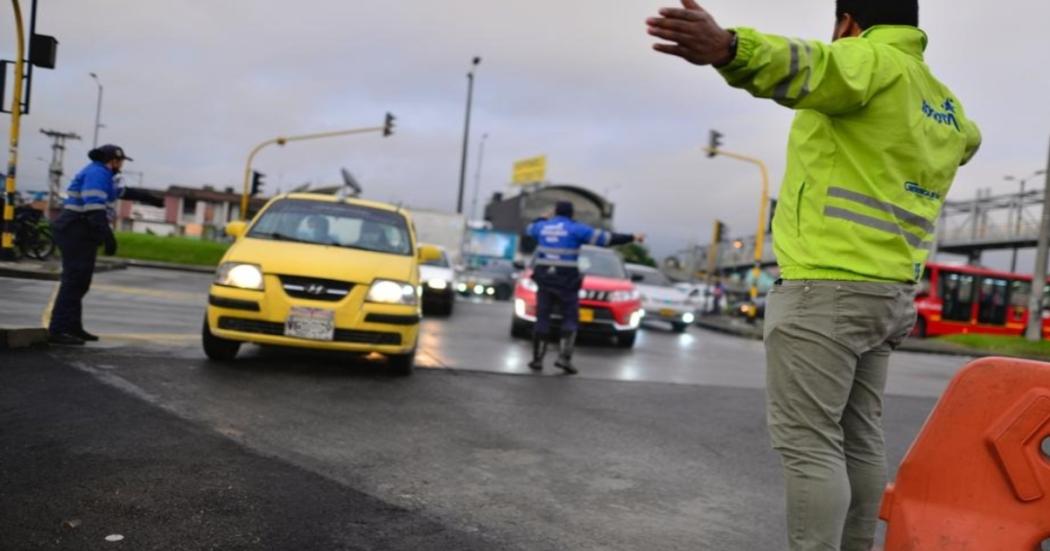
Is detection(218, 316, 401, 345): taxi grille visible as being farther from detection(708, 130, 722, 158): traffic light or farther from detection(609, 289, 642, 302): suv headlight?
detection(708, 130, 722, 158): traffic light

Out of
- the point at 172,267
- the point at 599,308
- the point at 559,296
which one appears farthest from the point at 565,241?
the point at 172,267

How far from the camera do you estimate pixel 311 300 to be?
659 centimetres

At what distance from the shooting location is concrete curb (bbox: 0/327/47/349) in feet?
21.1

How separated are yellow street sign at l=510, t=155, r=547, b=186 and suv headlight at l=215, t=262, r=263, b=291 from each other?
70931 mm

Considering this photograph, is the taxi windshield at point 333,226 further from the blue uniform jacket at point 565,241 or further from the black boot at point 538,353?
the black boot at point 538,353

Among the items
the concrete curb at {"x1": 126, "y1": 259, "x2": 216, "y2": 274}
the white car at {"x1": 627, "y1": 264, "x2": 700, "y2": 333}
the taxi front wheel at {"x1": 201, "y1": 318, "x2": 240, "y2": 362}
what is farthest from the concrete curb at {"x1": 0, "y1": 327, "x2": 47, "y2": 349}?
the concrete curb at {"x1": 126, "y1": 259, "x2": 216, "y2": 274}

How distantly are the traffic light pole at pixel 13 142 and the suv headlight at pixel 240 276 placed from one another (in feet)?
15.0

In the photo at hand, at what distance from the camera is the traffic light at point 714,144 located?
25534 mm

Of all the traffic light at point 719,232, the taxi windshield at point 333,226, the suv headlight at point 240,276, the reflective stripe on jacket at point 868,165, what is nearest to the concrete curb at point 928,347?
the traffic light at point 719,232

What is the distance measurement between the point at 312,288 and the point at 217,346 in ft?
3.35

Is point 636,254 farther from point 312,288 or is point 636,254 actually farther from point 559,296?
point 312,288

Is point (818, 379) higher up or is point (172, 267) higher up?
point (818, 379)

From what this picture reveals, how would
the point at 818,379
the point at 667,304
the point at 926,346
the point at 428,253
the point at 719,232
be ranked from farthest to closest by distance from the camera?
the point at 719,232 → the point at 926,346 → the point at 667,304 → the point at 428,253 → the point at 818,379

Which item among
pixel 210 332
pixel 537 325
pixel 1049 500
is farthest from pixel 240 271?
pixel 1049 500
